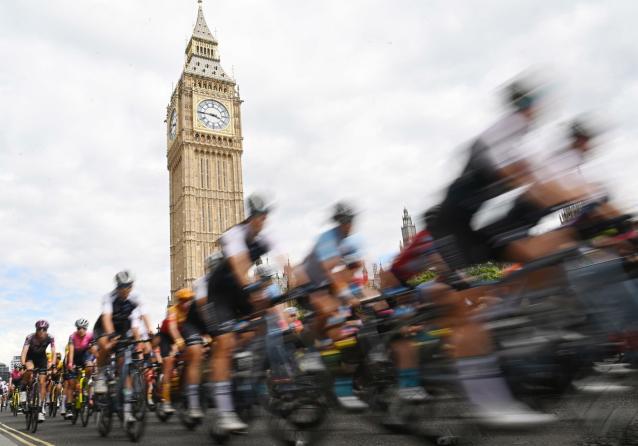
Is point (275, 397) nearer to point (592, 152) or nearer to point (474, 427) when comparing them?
point (474, 427)

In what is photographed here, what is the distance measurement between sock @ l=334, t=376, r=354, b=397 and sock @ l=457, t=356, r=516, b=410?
1.30m

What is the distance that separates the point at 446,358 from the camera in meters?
3.06

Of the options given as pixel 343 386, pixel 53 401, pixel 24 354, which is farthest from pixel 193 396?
pixel 53 401

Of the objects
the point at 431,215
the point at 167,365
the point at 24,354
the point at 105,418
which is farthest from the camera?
the point at 24,354

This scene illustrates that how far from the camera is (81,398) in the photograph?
889 centimetres

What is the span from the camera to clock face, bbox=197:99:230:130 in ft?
225

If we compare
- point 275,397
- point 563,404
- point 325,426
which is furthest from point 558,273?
point 275,397

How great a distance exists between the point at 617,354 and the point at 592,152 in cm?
120

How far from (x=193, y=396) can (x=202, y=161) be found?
6541cm

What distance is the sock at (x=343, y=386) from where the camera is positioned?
3912 millimetres

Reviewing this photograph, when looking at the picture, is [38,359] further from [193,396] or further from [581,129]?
[581,129]

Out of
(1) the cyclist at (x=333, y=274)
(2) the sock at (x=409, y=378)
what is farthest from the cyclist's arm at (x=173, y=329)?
(2) the sock at (x=409, y=378)

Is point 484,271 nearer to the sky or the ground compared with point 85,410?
nearer to the sky

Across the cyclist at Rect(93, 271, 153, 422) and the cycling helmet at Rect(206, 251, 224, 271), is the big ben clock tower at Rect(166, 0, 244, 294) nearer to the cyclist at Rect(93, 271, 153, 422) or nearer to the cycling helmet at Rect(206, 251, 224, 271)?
the cyclist at Rect(93, 271, 153, 422)
